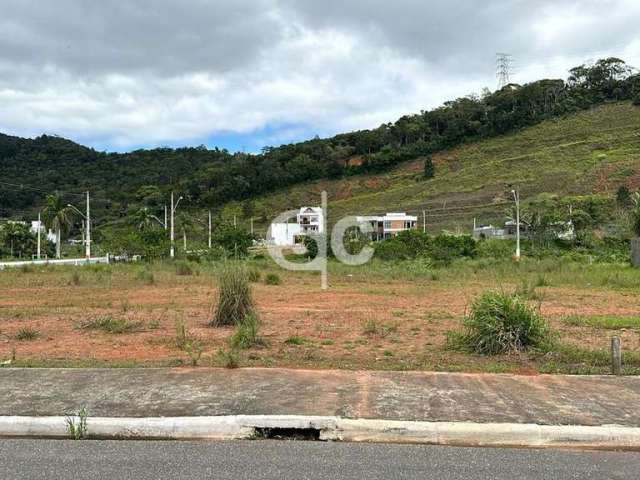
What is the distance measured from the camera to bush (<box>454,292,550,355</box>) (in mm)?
8695

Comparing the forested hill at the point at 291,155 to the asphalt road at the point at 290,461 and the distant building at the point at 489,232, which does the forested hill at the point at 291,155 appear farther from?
the asphalt road at the point at 290,461

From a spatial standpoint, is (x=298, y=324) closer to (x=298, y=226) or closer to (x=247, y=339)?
(x=247, y=339)

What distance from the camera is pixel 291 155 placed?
117 meters

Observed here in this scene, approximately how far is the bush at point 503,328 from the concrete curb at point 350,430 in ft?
11.5

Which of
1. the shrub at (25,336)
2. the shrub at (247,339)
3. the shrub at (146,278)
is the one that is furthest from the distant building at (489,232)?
the shrub at (25,336)

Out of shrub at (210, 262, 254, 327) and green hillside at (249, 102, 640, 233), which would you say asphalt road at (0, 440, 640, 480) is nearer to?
shrub at (210, 262, 254, 327)

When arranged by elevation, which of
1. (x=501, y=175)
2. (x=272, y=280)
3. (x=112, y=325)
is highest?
(x=501, y=175)

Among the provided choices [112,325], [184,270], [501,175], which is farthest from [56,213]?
[501,175]

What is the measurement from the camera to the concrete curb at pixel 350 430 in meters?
5.09

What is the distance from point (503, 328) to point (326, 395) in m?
3.78

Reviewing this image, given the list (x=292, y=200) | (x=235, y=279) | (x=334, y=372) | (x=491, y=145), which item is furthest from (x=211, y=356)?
(x=491, y=145)

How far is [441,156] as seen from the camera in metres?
110

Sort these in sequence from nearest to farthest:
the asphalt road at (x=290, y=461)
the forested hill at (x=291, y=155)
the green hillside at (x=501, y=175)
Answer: the asphalt road at (x=290, y=461)
the green hillside at (x=501, y=175)
the forested hill at (x=291, y=155)

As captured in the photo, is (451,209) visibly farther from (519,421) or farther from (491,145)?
(519,421)
